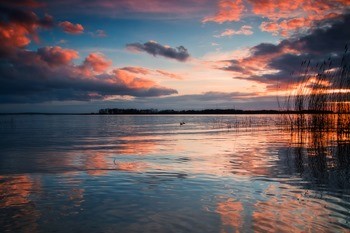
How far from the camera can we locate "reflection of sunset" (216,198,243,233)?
6672 millimetres

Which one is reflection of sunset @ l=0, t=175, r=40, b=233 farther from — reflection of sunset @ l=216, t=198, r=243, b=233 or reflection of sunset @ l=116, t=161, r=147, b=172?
reflection of sunset @ l=216, t=198, r=243, b=233

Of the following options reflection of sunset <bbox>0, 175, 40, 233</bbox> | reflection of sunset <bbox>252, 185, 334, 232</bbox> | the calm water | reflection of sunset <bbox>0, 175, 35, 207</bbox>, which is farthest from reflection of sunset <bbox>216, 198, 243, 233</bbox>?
reflection of sunset <bbox>0, 175, 35, 207</bbox>

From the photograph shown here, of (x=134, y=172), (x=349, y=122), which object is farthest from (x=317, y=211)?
(x=349, y=122)

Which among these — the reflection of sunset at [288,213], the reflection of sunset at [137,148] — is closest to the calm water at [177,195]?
the reflection of sunset at [288,213]

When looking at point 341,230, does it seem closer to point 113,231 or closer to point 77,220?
point 113,231

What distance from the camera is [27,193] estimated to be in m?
9.49

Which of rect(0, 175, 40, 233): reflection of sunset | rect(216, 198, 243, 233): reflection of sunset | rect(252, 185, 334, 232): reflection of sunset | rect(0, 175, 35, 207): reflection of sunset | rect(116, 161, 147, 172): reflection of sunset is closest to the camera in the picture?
rect(252, 185, 334, 232): reflection of sunset

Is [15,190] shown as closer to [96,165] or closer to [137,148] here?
[96,165]

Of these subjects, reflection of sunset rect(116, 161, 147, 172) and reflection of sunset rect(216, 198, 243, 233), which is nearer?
reflection of sunset rect(216, 198, 243, 233)

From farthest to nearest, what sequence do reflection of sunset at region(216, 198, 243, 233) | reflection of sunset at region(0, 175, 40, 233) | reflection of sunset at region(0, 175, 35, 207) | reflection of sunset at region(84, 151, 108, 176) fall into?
reflection of sunset at region(84, 151, 108, 176), reflection of sunset at region(0, 175, 35, 207), reflection of sunset at region(0, 175, 40, 233), reflection of sunset at region(216, 198, 243, 233)

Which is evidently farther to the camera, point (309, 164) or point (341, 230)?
point (309, 164)

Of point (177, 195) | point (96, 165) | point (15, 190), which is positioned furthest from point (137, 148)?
point (177, 195)

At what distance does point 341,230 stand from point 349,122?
25.0 m

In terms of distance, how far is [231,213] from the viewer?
7.41m
